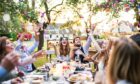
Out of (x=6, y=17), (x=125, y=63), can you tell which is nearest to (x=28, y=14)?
(x=6, y=17)

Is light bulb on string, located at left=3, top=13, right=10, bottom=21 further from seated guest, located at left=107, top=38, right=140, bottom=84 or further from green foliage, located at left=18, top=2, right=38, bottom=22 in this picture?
seated guest, located at left=107, top=38, right=140, bottom=84

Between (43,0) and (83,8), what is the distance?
108 cm

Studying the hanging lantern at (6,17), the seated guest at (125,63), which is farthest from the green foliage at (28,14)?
the seated guest at (125,63)

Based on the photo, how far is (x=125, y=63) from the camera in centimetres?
165

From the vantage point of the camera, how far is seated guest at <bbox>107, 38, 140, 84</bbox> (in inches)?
64.7

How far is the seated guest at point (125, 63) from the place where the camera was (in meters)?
1.64

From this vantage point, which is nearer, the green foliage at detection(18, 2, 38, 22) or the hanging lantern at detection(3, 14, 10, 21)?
the hanging lantern at detection(3, 14, 10, 21)

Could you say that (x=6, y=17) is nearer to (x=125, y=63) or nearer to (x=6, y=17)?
(x=6, y=17)

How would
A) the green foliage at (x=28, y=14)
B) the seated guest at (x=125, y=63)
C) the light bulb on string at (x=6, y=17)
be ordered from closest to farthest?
the seated guest at (x=125, y=63) → the light bulb on string at (x=6, y=17) → the green foliage at (x=28, y=14)

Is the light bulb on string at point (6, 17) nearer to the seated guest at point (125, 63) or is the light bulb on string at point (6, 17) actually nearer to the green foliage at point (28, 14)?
the green foliage at point (28, 14)

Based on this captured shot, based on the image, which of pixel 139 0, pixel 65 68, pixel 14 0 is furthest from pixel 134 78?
pixel 14 0

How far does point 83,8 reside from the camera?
791 centimetres

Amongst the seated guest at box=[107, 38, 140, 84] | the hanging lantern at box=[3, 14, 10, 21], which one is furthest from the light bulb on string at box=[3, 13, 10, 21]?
the seated guest at box=[107, 38, 140, 84]

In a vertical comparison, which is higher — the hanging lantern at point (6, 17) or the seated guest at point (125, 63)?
the hanging lantern at point (6, 17)
